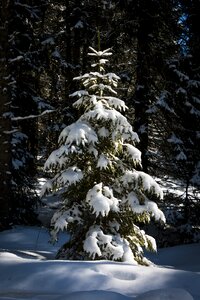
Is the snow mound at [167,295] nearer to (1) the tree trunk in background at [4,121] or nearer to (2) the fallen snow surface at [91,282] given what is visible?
(2) the fallen snow surface at [91,282]

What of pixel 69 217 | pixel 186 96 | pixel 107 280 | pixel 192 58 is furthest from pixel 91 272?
pixel 192 58

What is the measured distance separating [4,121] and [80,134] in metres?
4.53

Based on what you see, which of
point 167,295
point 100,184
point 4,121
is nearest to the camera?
point 167,295

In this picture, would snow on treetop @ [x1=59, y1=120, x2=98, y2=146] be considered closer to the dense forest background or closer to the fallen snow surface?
the fallen snow surface

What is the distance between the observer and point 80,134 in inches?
259

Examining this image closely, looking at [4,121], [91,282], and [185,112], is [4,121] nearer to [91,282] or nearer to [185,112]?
[185,112]

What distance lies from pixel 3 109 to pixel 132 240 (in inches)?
205

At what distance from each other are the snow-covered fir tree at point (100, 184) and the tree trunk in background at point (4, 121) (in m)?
3.45

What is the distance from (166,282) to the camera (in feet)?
14.6

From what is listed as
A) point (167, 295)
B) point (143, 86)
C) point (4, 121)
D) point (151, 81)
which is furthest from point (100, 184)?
point (151, 81)

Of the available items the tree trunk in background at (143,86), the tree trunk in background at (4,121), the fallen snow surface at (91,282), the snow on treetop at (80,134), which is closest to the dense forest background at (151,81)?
the tree trunk in background at (143,86)

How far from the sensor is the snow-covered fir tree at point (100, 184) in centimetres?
673

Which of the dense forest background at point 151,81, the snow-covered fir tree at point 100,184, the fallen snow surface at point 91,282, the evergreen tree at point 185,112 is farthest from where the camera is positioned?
the evergreen tree at point 185,112

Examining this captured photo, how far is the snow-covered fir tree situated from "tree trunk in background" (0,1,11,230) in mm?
3453
